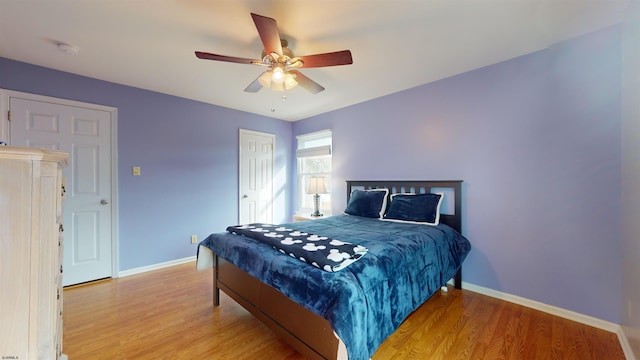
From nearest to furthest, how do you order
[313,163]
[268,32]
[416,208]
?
[268,32] < [416,208] < [313,163]

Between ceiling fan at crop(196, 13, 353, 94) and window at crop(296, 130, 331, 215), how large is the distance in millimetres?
2014

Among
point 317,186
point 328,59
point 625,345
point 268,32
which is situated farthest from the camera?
point 317,186

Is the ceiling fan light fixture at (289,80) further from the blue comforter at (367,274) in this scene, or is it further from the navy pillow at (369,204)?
the navy pillow at (369,204)

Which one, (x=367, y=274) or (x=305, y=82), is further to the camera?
(x=305, y=82)

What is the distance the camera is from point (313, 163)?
4.56 m

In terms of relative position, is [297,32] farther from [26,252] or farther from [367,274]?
[26,252]

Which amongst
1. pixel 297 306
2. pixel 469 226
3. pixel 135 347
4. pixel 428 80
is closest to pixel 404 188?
pixel 469 226

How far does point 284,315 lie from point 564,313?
2.37 m

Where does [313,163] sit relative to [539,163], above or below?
above

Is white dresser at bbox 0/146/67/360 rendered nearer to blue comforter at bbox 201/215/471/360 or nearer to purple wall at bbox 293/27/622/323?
blue comforter at bbox 201/215/471/360

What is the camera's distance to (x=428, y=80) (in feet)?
9.46

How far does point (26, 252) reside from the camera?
86cm

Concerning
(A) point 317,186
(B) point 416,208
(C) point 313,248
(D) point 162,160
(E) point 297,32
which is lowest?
(C) point 313,248

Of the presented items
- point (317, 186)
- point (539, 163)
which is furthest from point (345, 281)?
point (317, 186)
